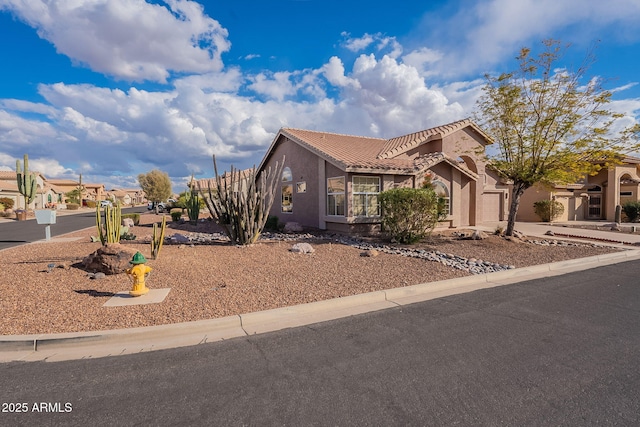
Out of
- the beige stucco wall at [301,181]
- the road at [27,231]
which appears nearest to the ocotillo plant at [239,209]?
the beige stucco wall at [301,181]

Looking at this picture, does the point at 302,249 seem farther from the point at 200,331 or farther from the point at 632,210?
the point at 632,210

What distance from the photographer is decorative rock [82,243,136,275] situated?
687 cm

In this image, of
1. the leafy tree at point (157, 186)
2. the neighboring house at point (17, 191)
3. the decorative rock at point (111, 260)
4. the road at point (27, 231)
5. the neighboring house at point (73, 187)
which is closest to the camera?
the decorative rock at point (111, 260)

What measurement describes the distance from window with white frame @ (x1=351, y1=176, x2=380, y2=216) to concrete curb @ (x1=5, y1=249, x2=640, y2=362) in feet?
24.0

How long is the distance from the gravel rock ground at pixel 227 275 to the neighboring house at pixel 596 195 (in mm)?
12074

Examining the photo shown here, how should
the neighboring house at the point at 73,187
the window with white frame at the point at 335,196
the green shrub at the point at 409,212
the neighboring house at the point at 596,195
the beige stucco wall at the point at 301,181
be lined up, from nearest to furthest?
A: 1. the green shrub at the point at 409,212
2. the window with white frame at the point at 335,196
3. the beige stucco wall at the point at 301,181
4. the neighboring house at the point at 596,195
5. the neighboring house at the point at 73,187

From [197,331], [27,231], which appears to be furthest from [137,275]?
[27,231]

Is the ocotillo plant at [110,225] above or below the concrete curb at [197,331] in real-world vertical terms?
above

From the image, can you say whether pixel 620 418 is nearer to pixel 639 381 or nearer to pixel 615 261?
pixel 639 381

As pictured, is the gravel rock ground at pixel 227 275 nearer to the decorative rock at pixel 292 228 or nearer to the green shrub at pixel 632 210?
the decorative rock at pixel 292 228

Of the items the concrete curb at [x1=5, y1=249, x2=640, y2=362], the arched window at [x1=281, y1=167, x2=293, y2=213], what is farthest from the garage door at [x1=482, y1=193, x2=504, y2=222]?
the concrete curb at [x1=5, y1=249, x2=640, y2=362]

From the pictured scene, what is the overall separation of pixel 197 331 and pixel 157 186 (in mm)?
59593

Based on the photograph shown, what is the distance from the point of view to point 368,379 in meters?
3.30

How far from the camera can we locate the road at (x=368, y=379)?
109 inches
